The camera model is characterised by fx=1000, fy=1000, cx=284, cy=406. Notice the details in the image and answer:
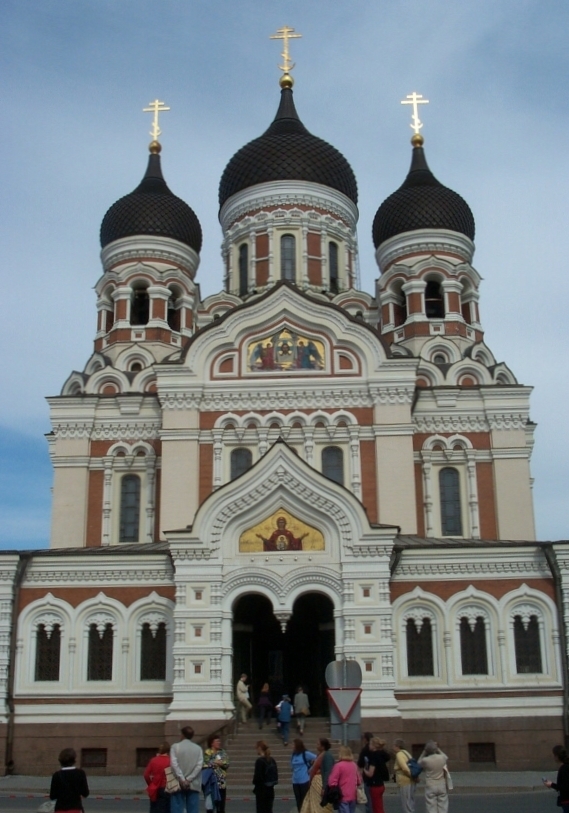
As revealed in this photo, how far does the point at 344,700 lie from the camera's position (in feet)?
36.8

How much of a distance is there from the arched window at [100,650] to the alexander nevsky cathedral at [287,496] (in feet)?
0.11

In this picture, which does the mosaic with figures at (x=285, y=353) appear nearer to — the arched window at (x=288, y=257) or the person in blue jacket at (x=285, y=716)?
the arched window at (x=288, y=257)

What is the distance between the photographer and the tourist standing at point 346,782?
10.5 meters

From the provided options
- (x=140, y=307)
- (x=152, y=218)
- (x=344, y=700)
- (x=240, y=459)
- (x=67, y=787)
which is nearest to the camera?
(x=67, y=787)

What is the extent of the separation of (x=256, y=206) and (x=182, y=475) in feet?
32.4

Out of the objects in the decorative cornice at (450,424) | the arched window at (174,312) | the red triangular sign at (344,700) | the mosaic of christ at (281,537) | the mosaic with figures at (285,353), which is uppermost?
the arched window at (174,312)

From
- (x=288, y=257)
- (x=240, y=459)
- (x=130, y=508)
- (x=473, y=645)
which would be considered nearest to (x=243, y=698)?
(x=473, y=645)

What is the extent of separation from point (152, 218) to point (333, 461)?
10434 millimetres

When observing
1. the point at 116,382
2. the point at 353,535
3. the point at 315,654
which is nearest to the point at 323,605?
the point at 315,654

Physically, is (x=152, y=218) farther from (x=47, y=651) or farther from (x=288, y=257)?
(x=47, y=651)

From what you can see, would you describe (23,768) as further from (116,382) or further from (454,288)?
(454,288)

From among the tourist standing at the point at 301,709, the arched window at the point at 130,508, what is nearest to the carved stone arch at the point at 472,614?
the tourist standing at the point at 301,709

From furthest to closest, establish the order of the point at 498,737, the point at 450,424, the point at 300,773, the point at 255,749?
the point at 450,424
the point at 498,737
the point at 255,749
the point at 300,773

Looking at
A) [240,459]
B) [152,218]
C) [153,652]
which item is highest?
[152,218]
